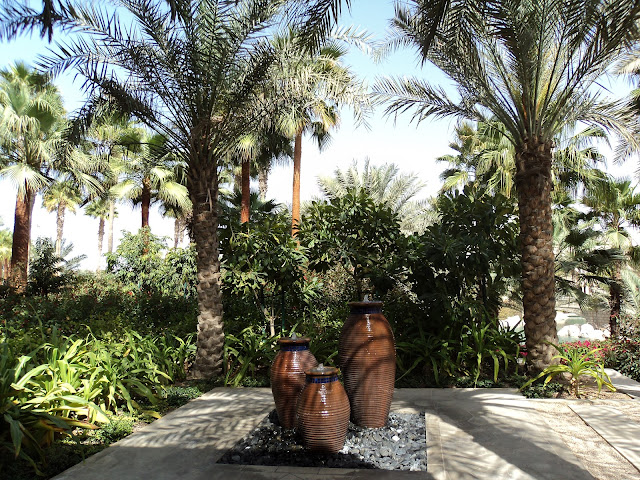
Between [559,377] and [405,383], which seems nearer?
[559,377]

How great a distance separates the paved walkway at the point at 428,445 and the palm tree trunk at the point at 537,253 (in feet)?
3.26

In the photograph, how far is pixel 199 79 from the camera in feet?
21.0

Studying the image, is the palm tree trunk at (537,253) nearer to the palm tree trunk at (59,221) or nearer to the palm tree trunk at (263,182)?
the palm tree trunk at (263,182)

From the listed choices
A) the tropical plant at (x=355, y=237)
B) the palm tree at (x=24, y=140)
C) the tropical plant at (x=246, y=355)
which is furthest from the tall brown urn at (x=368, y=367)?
the palm tree at (x=24, y=140)

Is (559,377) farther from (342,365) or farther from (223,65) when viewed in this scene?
(223,65)

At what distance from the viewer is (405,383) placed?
6.42 meters

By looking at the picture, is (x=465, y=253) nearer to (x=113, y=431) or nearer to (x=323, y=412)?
(x=323, y=412)

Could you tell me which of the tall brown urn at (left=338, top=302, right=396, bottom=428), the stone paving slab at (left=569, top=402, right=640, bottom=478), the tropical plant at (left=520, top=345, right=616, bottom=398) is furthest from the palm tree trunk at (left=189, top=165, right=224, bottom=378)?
the stone paving slab at (left=569, top=402, right=640, bottom=478)

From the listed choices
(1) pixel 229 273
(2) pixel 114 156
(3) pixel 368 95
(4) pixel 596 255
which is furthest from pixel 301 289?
(2) pixel 114 156

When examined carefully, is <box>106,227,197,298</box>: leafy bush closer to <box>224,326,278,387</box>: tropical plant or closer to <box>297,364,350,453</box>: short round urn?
<box>224,326,278,387</box>: tropical plant

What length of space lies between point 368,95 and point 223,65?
7.35 ft

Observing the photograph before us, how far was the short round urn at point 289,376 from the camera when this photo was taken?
163 inches

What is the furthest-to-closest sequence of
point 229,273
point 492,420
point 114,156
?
point 114,156, point 229,273, point 492,420

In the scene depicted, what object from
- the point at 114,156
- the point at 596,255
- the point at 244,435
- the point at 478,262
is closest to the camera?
the point at 244,435
